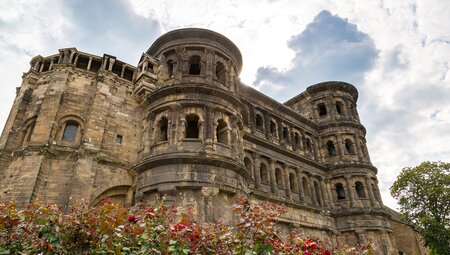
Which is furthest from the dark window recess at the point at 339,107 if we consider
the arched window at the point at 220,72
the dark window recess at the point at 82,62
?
the dark window recess at the point at 82,62

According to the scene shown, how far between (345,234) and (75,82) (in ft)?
67.8

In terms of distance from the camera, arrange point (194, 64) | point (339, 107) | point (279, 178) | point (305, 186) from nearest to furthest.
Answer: point (194, 64) < point (279, 178) < point (305, 186) < point (339, 107)

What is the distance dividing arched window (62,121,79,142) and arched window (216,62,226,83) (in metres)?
7.93

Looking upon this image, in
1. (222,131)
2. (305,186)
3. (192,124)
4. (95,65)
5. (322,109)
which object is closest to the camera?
(222,131)

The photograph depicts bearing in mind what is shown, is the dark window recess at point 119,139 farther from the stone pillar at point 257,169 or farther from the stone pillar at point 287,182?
the stone pillar at point 287,182

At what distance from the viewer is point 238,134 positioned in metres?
15.2

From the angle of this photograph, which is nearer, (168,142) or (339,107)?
(168,142)

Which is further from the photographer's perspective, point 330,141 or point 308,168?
point 330,141

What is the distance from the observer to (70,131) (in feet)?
47.9

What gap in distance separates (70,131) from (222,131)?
25.2 feet

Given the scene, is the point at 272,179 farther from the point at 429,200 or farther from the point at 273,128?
the point at 429,200

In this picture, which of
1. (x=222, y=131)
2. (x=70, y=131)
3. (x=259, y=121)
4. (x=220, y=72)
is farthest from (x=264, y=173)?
(x=70, y=131)

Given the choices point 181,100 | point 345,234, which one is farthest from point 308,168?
point 181,100

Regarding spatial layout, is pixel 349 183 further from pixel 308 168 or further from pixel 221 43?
pixel 221 43
